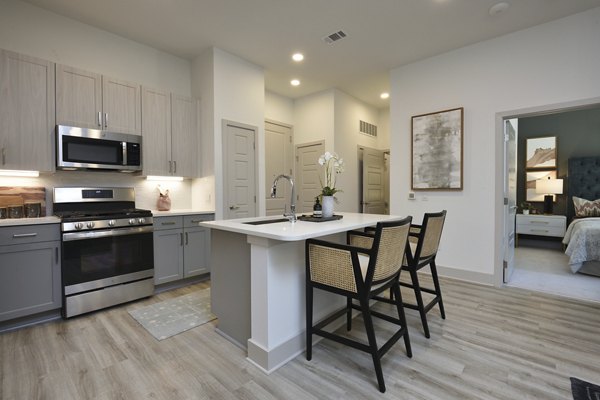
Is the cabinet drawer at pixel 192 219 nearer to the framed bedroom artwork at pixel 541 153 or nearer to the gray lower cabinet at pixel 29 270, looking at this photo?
the gray lower cabinet at pixel 29 270

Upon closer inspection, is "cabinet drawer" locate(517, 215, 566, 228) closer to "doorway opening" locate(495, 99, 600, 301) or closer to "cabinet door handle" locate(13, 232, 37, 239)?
"doorway opening" locate(495, 99, 600, 301)

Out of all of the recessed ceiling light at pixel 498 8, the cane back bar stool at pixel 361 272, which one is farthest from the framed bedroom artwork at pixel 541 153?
the cane back bar stool at pixel 361 272

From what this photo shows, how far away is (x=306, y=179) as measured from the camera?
548 cm

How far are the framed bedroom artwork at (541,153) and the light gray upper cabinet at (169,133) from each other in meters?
6.61

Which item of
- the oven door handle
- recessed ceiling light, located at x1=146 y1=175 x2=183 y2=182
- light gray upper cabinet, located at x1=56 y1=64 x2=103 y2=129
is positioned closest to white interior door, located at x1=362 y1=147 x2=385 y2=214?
recessed ceiling light, located at x1=146 y1=175 x2=183 y2=182

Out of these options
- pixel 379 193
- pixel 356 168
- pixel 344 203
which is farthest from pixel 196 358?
pixel 379 193

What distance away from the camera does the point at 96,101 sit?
3.05 meters

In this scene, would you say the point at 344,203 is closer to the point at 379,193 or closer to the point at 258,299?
the point at 379,193

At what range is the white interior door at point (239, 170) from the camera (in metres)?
3.87

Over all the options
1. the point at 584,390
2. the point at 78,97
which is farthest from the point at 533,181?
the point at 78,97

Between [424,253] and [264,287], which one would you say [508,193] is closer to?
[424,253]

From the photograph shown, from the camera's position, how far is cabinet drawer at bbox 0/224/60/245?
2.31m

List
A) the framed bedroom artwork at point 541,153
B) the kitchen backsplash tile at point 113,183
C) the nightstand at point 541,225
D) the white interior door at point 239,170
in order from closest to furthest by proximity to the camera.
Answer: the kitchen backsplash tile at point 113,183 < the white interior door at point 239,170 < the nightstand at point 541,225 < the framed bedroom artwork at point 541,153

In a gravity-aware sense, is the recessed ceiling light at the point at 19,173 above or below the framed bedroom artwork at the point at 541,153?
below
